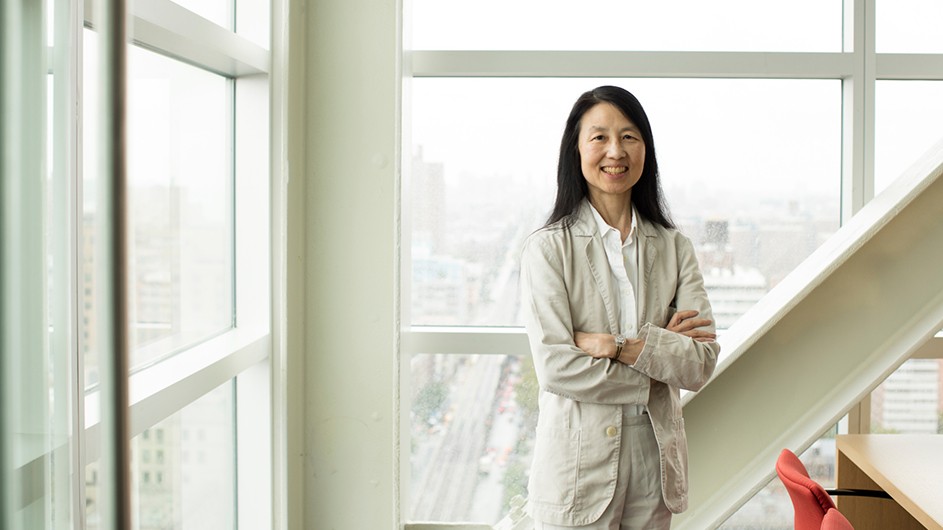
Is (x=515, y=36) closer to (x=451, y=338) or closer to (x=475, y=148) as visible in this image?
(x=475, y=148)

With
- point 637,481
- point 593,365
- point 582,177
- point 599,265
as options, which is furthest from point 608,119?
point 637,481

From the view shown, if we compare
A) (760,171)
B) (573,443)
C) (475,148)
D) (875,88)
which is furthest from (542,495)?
(875,88)

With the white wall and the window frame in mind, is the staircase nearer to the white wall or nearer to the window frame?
Answer: the white wall

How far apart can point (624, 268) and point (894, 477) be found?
865mm

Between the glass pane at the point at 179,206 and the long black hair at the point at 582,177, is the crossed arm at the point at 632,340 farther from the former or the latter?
the glass pane at the point at 179,206

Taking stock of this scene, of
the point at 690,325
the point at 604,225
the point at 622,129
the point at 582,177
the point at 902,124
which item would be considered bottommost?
the point at 690,325

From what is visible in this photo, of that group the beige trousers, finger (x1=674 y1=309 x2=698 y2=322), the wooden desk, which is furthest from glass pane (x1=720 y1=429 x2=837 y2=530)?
finger (x1=674 y1=309 x2=698 y2=322)

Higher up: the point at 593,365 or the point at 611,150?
the point at 611,150

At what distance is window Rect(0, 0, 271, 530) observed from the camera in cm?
61

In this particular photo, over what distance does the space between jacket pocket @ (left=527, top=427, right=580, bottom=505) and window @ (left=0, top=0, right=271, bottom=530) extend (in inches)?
29.0

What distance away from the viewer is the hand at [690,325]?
1.95 m

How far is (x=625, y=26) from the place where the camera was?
2682 mm

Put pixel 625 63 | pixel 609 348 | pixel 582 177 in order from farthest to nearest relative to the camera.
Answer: pixel 625 63, pixel 582 177, pixel 609 348

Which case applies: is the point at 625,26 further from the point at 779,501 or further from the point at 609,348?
the point at 779,501
